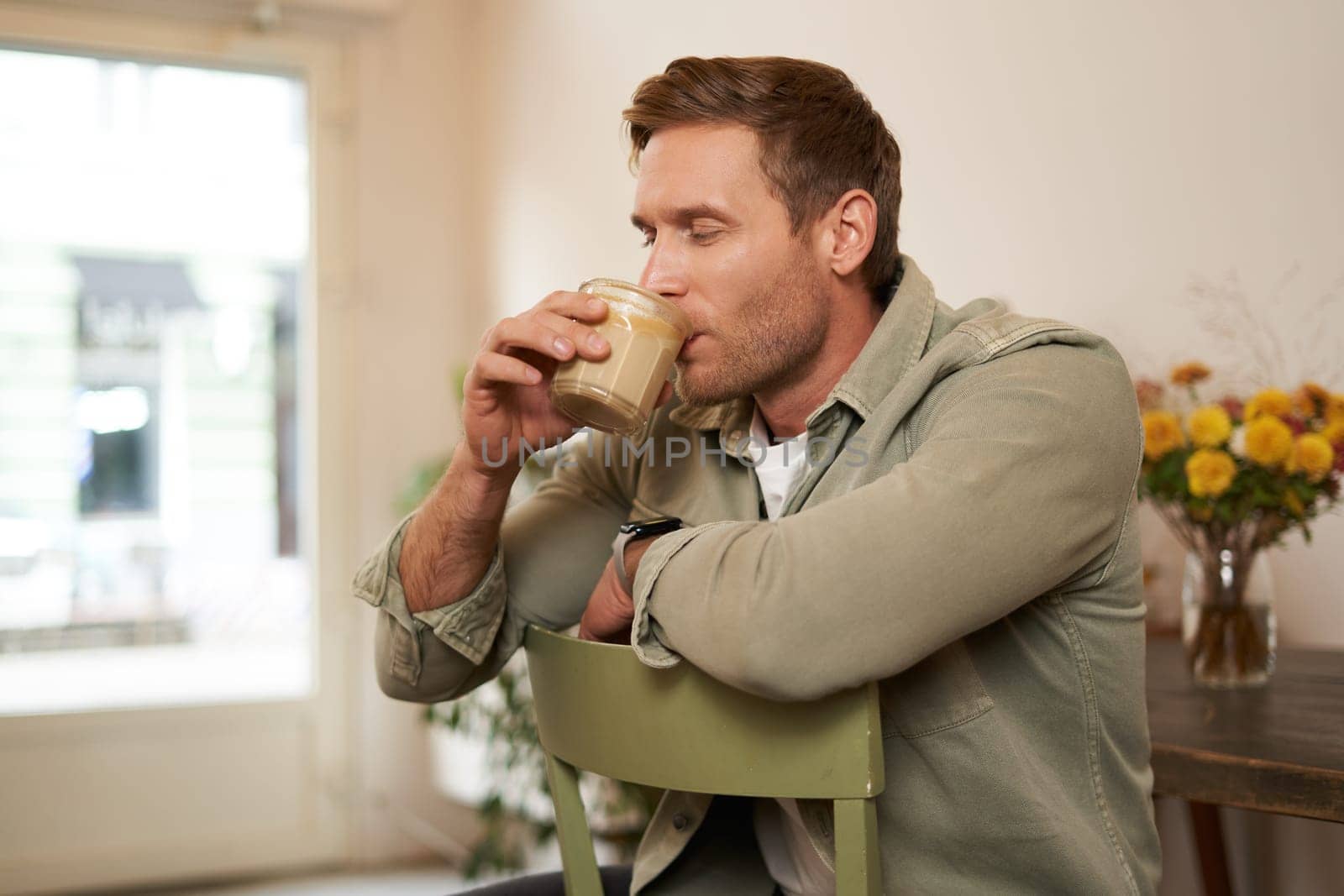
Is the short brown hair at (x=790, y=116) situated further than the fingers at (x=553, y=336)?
Yes

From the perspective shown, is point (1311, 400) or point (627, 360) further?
point (1311, 400)

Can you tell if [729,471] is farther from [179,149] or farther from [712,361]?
[179,149]

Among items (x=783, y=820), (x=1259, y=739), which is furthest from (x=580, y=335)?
(x=1259, y=739)

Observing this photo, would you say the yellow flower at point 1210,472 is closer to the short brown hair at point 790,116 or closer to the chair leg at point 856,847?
the short brown hair at point 790,116

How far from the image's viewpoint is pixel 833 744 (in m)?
0.86

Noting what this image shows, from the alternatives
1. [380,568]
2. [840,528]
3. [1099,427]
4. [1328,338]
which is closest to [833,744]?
[840,528]

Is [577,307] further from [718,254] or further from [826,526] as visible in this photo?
[826,526]

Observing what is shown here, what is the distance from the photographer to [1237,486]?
1489 millimetres

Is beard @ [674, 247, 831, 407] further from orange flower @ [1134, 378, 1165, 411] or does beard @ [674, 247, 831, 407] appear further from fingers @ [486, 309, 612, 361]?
orange flower @ [1134, 378, 1165, 411]

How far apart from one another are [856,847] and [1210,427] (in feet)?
2.88

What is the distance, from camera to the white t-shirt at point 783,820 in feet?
3.89

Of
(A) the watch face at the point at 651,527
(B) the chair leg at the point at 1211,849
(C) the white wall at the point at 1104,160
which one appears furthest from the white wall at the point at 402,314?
(A) the watch face at the point at 651,527

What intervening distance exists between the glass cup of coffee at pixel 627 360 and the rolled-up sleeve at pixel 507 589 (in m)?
0.27

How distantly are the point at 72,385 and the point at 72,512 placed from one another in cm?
40
